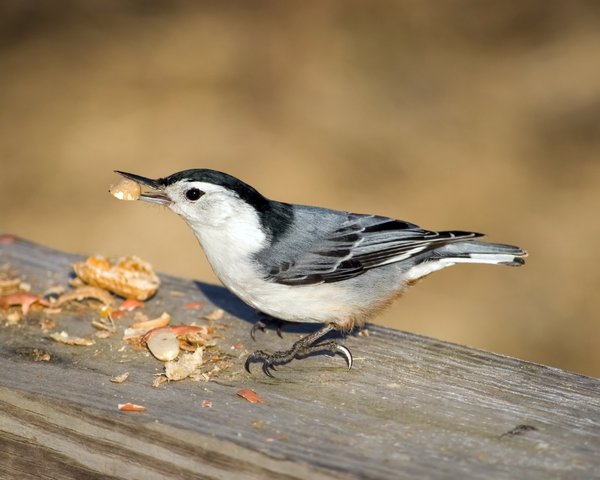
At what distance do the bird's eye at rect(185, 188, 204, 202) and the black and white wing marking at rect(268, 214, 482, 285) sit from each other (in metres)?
0.35

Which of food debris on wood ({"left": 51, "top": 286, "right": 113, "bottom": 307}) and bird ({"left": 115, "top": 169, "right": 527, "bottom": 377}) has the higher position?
bird ({"left": 115, "top": 169, "right": 527, "bottom": 377})

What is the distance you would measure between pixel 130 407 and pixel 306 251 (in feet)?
3.46

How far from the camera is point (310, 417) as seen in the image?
2.18 meters

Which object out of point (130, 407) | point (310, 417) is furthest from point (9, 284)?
point (310, 417)

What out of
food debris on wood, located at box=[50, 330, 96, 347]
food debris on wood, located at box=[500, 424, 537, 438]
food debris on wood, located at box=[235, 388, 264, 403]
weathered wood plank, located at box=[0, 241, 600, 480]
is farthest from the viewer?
food debris on wood, located at box=[50, 330, 96, 347]

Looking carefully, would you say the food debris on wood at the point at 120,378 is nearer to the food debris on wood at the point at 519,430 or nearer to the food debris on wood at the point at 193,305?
the food debris on wood at the point at 193,305

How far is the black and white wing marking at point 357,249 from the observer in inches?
117

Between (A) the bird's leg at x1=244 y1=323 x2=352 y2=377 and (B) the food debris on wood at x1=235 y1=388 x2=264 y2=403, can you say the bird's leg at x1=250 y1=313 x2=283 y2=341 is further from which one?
(B) the food debris on wood at x1=235 y1=388 x2=264 y2=403

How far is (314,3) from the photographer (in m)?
7.21

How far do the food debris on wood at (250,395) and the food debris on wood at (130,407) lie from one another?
0.27m

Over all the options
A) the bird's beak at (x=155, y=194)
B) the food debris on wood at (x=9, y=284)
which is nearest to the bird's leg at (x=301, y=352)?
the bird's beak at (x=155, y=194)

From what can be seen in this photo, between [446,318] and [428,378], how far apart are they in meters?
2.64

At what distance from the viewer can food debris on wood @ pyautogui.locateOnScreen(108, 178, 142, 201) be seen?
286 centimetres

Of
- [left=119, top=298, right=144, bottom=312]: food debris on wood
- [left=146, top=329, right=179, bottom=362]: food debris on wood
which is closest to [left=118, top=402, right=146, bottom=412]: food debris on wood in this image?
[left=146, top=329, right=179, bottom=362]: food debris on wood
